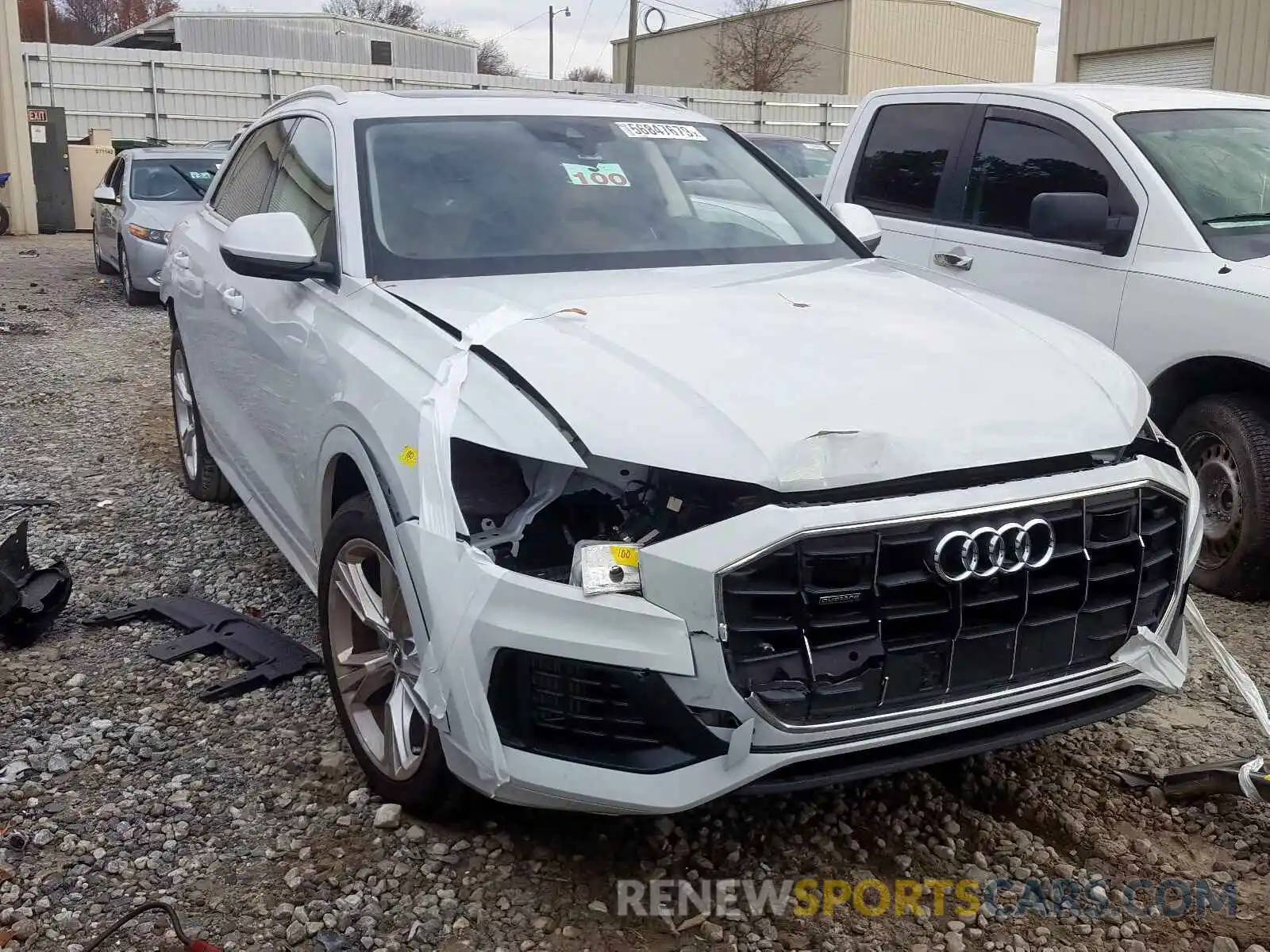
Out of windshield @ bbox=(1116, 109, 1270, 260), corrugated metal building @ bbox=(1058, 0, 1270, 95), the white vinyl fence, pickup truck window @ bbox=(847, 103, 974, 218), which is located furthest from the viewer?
the white vinyl fence

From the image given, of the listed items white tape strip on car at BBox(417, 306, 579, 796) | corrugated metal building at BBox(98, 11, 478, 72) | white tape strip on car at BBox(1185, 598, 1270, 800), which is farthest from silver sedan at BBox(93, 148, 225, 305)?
corrugated metal building at BBox(98, 11, 478, 72)

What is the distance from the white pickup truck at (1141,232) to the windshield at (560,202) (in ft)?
1.56

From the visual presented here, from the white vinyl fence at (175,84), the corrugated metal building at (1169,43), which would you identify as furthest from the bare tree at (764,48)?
the corrugated metal building at (1169,43)

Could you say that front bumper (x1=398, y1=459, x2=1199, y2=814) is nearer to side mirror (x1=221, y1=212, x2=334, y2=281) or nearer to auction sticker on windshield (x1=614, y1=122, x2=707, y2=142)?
side mirror (x1=221, y1=212, x2=334, y2=281)

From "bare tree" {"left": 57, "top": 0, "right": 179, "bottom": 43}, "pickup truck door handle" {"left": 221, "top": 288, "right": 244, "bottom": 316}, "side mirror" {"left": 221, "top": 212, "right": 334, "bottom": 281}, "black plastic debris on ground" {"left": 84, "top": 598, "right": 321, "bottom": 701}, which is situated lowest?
"black plastic debris on ground" {"left": 84, "top": 598, "right": 321, "bottom": 701}

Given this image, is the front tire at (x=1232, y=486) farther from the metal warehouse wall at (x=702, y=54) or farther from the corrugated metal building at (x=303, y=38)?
the metal warehouse wall at (x=702, y=54)

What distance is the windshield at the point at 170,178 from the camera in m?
13.6

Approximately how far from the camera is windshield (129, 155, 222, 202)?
13.6m

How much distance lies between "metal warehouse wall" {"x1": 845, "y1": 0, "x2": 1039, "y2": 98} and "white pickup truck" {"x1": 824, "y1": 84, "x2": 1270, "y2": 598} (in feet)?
136

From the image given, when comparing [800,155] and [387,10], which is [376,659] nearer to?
[800,155]

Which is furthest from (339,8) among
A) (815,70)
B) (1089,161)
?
(1089,161)

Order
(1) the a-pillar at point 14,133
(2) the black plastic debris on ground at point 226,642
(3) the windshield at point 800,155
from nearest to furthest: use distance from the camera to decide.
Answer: (2) the black plastic debris on ground at point 226,642, (3) the windshield at point 800,155, (1) the a-pillar at point 14,133

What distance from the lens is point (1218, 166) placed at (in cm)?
507

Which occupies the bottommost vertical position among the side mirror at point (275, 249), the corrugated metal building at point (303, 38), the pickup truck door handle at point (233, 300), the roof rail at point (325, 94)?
the pickup truck door handle at point (233, 300)
